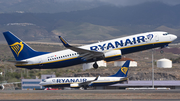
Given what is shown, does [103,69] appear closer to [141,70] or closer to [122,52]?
[141,70]

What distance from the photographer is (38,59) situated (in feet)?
214

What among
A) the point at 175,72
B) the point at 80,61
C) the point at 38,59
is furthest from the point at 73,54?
the point at 175,72

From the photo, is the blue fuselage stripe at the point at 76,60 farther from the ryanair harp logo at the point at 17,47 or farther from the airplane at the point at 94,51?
the ryanair harp logo at the point at 17,47

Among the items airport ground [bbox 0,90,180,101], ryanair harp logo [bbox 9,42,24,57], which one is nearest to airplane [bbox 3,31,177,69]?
ryanair harp logo [bbox 9,42,24,57]

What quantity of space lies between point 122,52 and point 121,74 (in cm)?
3973

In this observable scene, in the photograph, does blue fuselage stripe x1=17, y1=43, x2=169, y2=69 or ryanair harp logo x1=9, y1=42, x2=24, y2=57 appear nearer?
blue fuselage stripe x1=17, y1=43, x2=169, y2=69

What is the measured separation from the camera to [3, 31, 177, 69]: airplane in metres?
61.3

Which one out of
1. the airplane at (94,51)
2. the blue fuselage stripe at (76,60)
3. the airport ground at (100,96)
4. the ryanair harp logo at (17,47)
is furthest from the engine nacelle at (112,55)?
the ryanair harp logo at (17,47)

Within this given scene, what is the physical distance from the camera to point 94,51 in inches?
2395

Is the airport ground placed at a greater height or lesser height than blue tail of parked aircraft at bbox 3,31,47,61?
lesser

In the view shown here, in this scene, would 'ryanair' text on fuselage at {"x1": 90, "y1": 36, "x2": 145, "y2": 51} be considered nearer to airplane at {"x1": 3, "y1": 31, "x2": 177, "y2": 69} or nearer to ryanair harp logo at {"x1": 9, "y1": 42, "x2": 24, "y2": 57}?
airplane at {"x1": 3, "y1": 31, "x2": 177, "y2": 69}

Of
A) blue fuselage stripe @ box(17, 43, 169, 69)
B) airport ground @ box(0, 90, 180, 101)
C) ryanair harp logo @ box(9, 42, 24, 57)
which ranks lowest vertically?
airport ground @ box(0, 90, 180, 101)

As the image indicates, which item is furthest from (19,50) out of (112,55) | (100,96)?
(112,55)

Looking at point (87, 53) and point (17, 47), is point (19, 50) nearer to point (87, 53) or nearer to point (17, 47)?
point (17, 47)
